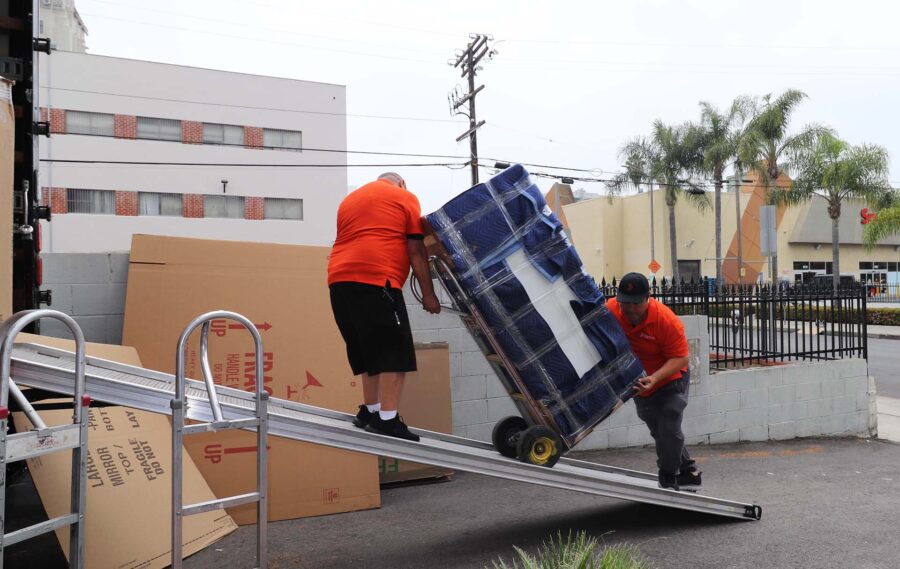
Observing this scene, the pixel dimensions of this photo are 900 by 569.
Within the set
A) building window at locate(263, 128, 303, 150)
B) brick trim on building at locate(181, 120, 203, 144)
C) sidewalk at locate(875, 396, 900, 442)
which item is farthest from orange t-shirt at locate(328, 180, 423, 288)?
building window at locate(263, 128, 303, 150)

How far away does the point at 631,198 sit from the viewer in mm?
46531

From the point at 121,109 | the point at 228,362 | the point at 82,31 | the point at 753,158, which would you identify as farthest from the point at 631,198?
the point at 228,362

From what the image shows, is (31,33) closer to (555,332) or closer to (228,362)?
(228,362)

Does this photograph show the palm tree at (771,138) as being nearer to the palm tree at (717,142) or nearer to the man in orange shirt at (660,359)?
the palm tree at (717,142)

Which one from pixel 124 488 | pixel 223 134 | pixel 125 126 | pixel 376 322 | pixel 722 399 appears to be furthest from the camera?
pixel 223 134

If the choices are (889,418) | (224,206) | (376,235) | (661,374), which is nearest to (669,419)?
(661,374)

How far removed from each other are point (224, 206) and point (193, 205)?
161 cm

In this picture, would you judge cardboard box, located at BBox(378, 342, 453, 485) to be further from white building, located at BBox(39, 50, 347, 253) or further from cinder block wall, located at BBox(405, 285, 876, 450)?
white building, located at BBox(39, 50, 347, 253)

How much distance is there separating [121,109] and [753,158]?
3140 cm

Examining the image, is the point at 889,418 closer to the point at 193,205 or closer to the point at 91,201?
the point at 193,205

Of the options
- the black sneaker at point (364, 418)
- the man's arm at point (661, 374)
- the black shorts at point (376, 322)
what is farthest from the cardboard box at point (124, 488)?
the man's arm at point (661, 374)

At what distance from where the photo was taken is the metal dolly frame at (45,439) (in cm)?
255

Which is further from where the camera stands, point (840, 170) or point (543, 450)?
point (840, 170)

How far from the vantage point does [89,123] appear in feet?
116
